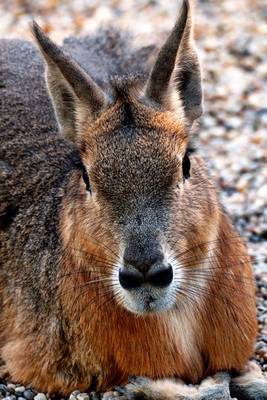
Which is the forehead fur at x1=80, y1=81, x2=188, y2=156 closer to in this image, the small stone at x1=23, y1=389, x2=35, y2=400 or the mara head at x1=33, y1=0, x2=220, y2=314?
the mara head at x1=33, y1=0, x2=220, y2=314

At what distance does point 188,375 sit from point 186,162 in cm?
131

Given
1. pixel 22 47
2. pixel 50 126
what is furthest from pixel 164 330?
pixel 22 47

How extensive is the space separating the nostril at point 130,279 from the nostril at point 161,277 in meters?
0.05

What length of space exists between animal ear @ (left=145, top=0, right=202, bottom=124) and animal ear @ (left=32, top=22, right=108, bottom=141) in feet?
1.00

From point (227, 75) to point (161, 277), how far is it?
5824mm

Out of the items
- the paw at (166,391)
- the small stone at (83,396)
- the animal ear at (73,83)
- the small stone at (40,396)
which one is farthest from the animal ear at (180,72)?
the small stone at (40,396)

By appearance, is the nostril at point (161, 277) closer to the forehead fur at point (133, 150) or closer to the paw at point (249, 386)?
the forehead fur at point (133, 150)

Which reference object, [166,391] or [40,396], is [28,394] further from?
[166,391]

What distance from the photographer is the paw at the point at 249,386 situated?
5992 millimetres

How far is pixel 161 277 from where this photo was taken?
4.89 meters

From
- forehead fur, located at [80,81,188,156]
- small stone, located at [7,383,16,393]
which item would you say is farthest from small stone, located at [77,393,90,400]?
forehead fur, located at [80,81,188,156]

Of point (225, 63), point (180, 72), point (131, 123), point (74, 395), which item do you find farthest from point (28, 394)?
point (225, 63)

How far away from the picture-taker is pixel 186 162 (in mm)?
5496

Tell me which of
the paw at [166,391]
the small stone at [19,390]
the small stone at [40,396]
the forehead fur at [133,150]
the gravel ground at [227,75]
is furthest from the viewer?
the gravel ground at [227,75]
